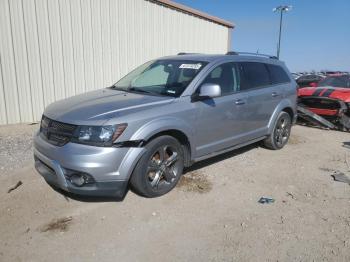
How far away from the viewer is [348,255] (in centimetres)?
312

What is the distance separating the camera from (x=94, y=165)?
3561 mm

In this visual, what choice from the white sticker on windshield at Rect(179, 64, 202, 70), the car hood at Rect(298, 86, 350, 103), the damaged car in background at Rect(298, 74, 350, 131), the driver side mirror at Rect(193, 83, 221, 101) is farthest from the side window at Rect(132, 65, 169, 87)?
the car hood at Rect(298, 86, 350, 103)

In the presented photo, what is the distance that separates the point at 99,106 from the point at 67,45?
4.96 meters

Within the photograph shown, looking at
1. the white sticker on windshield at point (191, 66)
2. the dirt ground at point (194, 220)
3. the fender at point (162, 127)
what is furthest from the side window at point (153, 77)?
the dirt ground at point (194, 220)

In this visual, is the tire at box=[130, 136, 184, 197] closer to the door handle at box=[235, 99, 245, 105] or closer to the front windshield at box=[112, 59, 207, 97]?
the front windshield at box=[112, 59, 207, 97]

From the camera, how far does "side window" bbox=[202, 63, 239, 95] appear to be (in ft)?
15.8

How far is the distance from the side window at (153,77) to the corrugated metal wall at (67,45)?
3.78m

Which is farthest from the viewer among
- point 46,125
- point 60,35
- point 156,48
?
point 156,48

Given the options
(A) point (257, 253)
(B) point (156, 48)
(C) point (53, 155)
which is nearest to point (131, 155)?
(C) point (53, 155)

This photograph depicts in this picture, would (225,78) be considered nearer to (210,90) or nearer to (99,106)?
(210,90)

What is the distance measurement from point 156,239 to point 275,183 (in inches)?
88.8

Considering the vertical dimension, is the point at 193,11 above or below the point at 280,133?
above

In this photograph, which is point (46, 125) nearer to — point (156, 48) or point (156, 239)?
point (156, 239)

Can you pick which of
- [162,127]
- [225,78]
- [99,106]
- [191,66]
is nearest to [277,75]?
[225,78]
